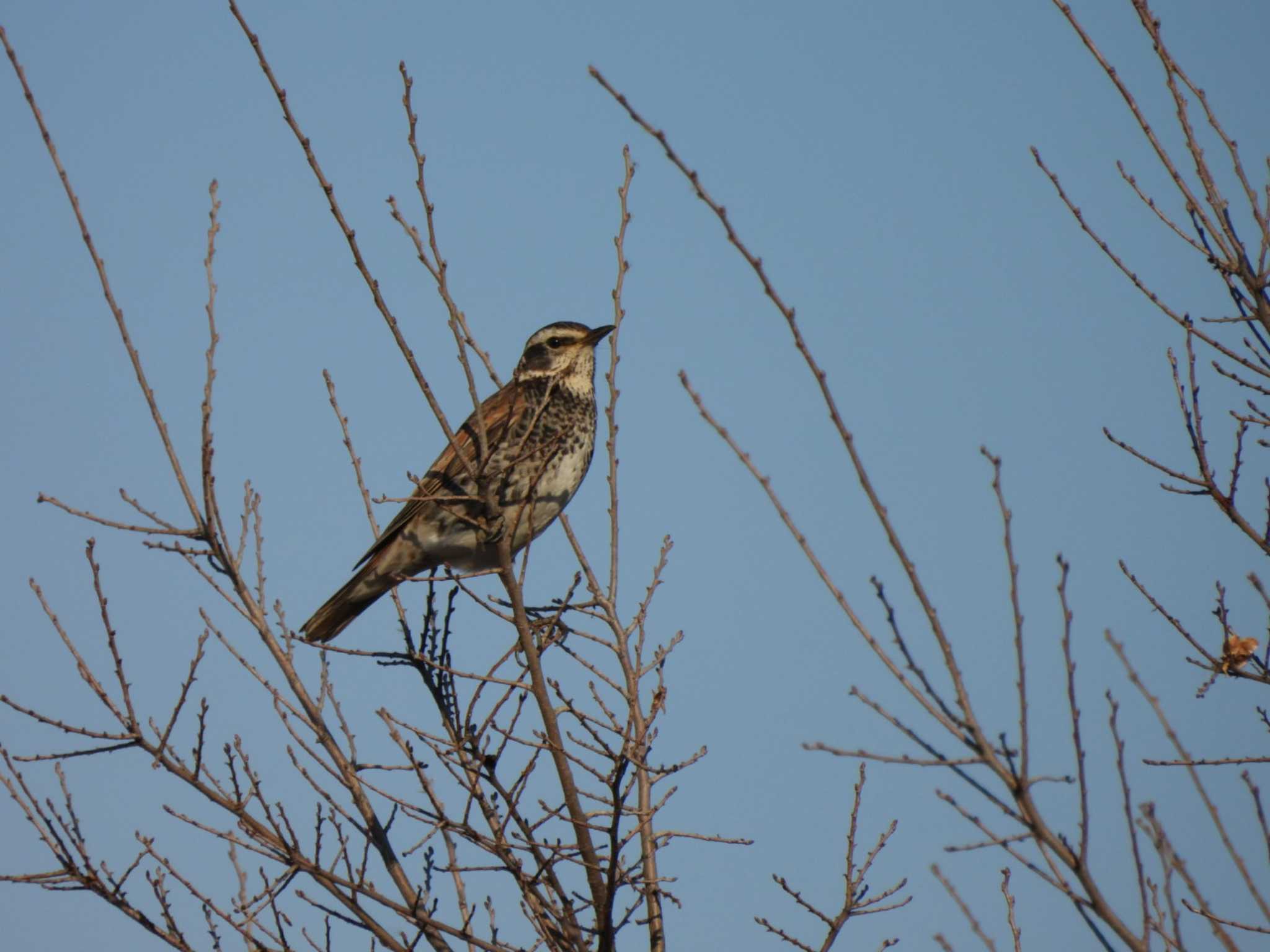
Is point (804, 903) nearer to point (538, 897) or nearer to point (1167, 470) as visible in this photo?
point (538, 897)

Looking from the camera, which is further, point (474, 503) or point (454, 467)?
point (454, 467)

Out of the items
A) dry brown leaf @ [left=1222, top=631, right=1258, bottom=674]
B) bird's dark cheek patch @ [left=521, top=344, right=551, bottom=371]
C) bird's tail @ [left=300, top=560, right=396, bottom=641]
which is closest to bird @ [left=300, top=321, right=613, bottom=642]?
bird's tail @ [left=300, top=560, right=396, bottom=641]

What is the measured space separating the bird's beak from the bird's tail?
207 cm

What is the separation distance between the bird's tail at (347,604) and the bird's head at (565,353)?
1667 millimetres

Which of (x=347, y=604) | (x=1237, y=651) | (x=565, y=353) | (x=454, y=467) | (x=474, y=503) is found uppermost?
(x=565, y=353)

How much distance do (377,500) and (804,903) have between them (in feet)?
7.87

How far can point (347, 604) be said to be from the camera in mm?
7781

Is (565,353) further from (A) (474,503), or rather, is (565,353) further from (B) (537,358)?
(A) (474,503)

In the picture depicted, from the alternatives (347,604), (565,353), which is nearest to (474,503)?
(347,604)

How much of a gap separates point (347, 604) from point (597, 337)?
2.38 metres

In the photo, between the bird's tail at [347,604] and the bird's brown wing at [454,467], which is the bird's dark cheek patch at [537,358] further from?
the bird's tail at [347,604]

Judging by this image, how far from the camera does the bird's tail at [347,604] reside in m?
7.72

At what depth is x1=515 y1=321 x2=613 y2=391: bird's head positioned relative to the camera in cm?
855

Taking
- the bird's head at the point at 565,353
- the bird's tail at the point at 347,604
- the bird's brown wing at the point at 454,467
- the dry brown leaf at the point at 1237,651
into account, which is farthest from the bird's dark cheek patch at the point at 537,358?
the dry brown leaf at the point at 1237,651
